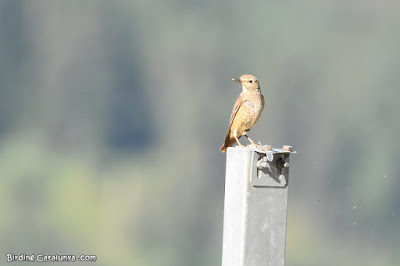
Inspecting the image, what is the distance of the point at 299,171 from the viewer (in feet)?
84.5

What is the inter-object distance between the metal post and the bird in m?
1.45

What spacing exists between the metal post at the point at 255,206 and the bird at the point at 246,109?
4.76ft

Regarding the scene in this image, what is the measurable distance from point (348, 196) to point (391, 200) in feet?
6.44

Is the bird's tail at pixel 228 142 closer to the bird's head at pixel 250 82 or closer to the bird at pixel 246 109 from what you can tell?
the bird at pixel 246 109

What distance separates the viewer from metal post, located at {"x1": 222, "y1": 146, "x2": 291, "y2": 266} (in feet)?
17.0

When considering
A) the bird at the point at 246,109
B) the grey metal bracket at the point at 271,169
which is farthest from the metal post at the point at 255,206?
the bird at the point at 246,109

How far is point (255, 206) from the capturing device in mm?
5199

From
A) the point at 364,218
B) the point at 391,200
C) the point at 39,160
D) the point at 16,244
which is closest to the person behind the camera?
the point at 16,244

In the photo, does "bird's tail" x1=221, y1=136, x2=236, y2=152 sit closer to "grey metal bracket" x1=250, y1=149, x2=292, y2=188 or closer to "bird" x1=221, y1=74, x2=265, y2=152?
"bird" x1=221, y1=74, x2=265, y2=152

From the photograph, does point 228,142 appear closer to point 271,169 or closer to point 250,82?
point 250,82

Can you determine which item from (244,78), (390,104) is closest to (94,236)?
(390,104)

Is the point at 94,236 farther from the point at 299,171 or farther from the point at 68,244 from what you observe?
the point at 299,171

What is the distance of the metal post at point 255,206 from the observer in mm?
5180

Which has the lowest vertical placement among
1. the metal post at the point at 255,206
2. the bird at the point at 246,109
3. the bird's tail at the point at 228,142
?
the metal post at the point at 255,206
